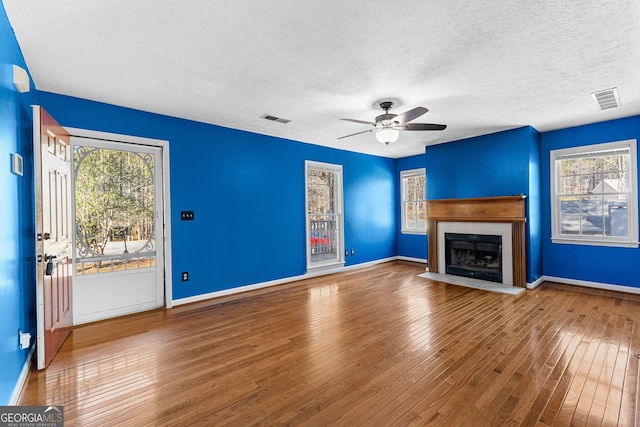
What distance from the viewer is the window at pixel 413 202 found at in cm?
712

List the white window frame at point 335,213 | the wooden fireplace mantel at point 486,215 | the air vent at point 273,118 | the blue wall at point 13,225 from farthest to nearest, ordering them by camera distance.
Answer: the white window frame at point 335,213 → the wooden fireplace mantel at point 486,215 → the air vent at point 273,118 → the blue wall at point 13,225

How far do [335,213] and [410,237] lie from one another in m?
2.31

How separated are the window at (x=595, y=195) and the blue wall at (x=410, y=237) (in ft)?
8.36

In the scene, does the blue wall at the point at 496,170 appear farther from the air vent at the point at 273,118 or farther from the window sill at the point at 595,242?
the air vent at the point at 273,118

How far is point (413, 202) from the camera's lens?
7.30 metres

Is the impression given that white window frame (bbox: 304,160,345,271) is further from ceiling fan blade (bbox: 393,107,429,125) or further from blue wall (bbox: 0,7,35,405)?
blue wall (bbox: 0,7,35,405)

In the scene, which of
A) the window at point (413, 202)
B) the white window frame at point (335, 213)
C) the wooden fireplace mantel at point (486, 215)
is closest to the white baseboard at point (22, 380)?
the white window frame at point (335, 213)

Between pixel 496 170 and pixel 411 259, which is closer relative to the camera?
pixel 496 170

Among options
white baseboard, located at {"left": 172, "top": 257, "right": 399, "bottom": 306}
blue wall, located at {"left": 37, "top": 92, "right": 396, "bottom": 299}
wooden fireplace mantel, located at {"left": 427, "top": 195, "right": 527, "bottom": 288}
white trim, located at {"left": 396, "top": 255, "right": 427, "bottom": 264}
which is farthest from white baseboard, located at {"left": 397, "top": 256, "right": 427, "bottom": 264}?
blue wall, located at {"left": 37, "top": 92, "right": 396, "bottom": 299}

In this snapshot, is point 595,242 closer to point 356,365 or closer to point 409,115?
point 409,115

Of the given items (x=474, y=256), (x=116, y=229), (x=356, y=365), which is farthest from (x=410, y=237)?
(x=116, y=229)

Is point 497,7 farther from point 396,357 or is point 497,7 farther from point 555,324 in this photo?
point 555,324

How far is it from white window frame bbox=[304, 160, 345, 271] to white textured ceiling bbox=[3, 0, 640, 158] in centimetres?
179

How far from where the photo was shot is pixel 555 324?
128 inches
